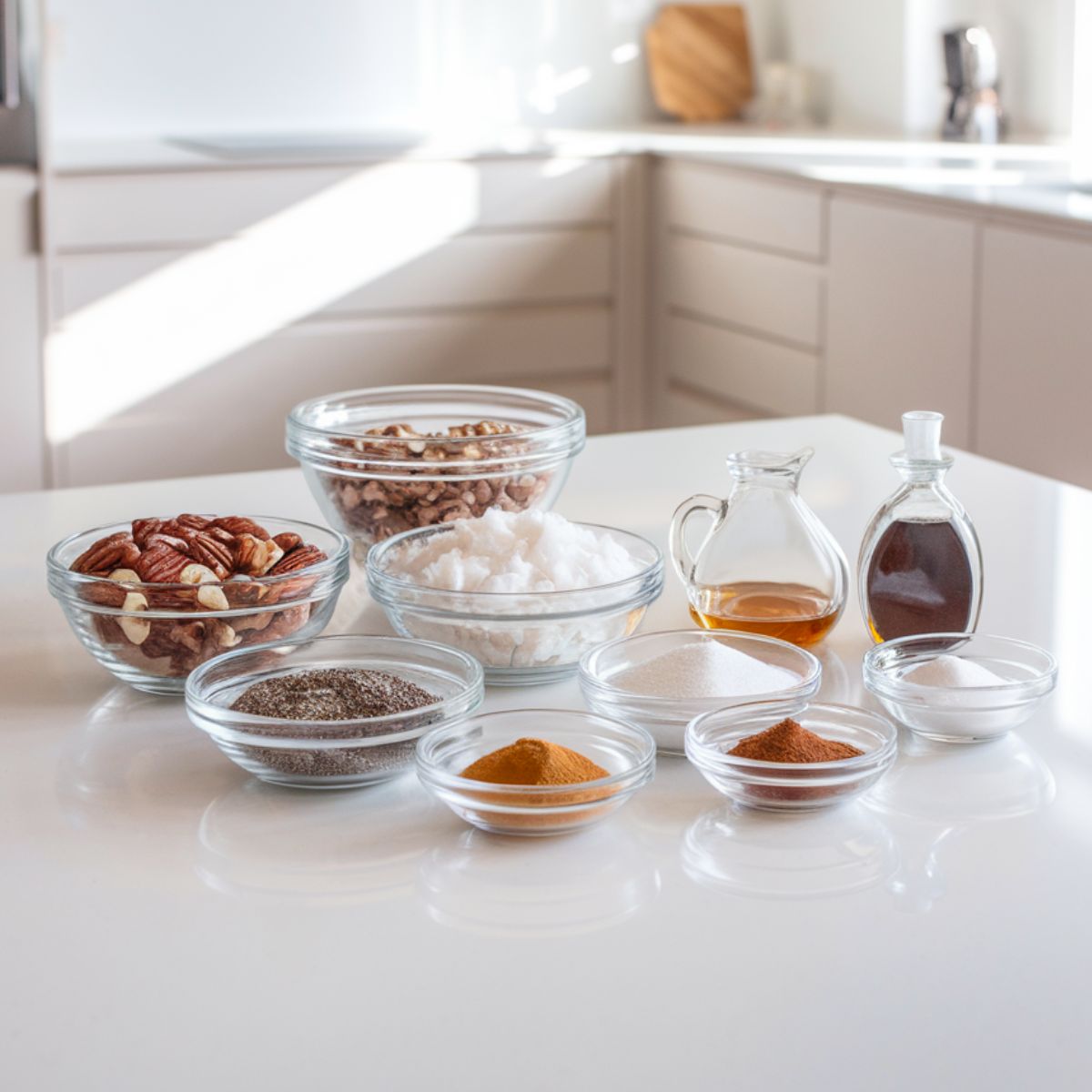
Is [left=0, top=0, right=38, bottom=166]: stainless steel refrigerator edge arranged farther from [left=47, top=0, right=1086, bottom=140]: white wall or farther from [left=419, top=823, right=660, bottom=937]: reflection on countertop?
[left=419, top=823, right=660, bottom=937]: reflection on countertop

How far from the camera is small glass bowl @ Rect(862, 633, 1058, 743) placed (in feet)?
3.08

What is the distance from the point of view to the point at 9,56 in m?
3.50

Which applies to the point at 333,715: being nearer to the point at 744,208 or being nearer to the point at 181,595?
the point at 181,595

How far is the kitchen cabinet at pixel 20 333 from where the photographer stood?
338 centimetres

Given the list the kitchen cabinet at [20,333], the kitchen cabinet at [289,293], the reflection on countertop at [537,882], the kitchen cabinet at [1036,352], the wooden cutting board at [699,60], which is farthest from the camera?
the wooden cutting board at [699,60]

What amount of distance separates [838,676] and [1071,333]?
188cm

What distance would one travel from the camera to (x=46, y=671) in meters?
1.09

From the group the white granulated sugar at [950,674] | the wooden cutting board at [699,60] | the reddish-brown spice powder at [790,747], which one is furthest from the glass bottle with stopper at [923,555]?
the wooden cutting board at [699,60]

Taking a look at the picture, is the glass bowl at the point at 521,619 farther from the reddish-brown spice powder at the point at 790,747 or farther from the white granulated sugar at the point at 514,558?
the reddish-brown spice powder at the point at 790,747

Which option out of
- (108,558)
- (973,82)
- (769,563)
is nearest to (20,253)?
(973,82)

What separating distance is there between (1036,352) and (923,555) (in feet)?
6.26

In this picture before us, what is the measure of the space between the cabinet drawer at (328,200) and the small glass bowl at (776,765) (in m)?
2.87

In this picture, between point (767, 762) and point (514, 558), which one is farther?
point (514, 558)

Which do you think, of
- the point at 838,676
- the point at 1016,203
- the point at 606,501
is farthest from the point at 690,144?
the point at 838,676
